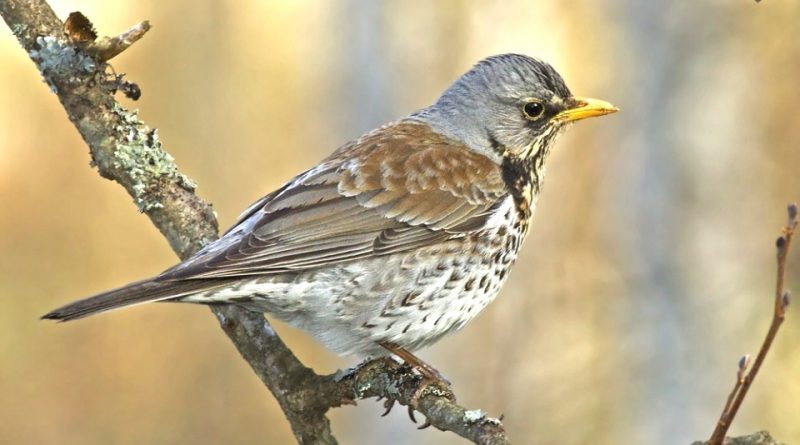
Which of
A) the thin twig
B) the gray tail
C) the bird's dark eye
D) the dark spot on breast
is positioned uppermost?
the bird's dark eye

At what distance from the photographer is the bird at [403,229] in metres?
3.87

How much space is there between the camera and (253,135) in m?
11.8

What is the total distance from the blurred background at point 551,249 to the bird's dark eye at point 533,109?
3.17 meters

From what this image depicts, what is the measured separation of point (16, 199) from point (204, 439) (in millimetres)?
3348

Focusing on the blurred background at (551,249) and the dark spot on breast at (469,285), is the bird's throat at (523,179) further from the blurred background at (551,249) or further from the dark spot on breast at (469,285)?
the blurred background at (551,249)

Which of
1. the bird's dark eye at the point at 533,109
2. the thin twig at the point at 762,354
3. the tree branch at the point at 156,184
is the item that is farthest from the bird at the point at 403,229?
the thin twig at the point at 762,354

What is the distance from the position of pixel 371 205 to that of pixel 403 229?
17cm

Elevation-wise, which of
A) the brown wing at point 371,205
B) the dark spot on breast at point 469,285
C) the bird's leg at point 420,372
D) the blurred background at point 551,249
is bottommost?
the bird's leg at point 420,372

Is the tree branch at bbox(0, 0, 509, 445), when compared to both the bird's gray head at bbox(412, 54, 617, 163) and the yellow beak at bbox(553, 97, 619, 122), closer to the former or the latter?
the bird's gray head at bbox(412, 54, 617, 163)

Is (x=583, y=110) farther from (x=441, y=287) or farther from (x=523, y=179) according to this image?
(x=441, y=287)

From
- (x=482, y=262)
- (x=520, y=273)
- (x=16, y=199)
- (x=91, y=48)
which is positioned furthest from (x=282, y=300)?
(x=16, y=199)

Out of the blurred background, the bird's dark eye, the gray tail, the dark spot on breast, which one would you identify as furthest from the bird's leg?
the blurred background

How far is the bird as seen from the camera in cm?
387

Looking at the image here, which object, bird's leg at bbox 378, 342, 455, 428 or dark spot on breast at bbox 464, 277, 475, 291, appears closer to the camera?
bird's leg at bbox 378, 342, 455, 428
